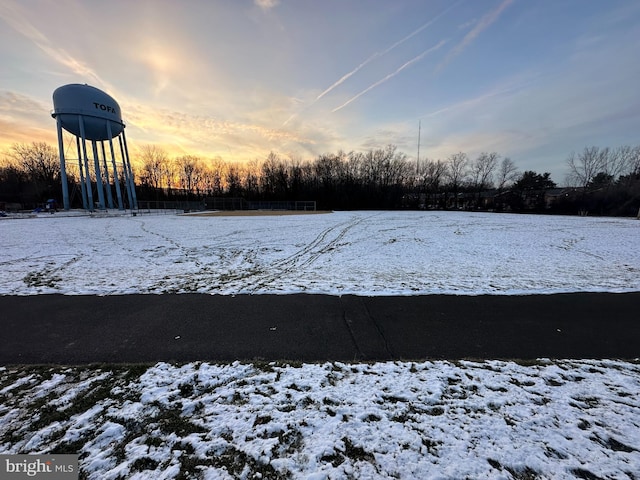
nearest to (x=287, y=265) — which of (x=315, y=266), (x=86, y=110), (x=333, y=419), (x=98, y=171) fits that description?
(x=315, y=266)

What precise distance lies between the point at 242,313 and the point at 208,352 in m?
1.31

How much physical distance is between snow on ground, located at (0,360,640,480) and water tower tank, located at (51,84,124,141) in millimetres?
42966

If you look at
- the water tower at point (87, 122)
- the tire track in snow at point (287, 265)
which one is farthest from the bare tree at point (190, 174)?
the tire track in snow at point (287, 265)

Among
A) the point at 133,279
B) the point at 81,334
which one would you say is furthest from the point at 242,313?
the point at 133,279

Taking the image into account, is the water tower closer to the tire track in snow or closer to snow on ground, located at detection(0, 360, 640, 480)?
the tire track in snow

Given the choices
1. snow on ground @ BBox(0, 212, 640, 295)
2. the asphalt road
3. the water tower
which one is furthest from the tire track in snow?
the water tower

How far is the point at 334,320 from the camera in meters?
4.73

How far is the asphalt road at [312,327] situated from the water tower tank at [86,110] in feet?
129

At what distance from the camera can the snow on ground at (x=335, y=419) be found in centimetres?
204

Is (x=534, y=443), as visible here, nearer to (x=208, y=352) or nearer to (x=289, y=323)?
(x=289, y=323)

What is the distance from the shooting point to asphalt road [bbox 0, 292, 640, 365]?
370 centimetres

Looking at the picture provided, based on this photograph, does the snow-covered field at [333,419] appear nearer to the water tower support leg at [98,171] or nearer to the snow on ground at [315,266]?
the snow on ground at [315,266]

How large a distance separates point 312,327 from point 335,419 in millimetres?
2003

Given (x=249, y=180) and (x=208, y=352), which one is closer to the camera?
(x=208, y=352)
